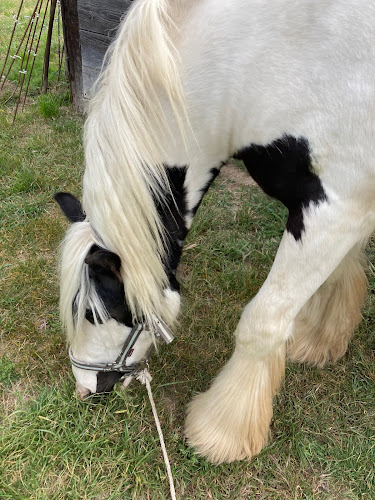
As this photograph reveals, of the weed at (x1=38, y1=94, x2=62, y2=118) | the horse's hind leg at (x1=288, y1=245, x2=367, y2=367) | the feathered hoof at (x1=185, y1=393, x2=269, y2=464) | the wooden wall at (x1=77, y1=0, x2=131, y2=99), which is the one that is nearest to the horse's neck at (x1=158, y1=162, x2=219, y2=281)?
the feathered hoof at (x1=185, y1=393, x2=269, y2=464)

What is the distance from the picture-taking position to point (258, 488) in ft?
5.30

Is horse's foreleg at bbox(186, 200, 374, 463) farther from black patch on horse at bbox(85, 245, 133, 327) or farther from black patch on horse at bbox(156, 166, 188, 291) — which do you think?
black patch on horse at bbox(85, 245, 133, 327)

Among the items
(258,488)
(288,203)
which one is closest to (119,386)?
(258,488)

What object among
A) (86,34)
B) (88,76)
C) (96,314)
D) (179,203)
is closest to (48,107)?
(88,76)

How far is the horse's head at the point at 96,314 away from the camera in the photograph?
132cm

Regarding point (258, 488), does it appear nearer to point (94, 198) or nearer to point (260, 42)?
point (94, 198)

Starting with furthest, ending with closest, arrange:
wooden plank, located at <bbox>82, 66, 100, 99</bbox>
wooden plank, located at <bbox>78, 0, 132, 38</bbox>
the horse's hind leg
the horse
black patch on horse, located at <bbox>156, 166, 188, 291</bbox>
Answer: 1. wooden plank, located at <bbox>82, 66, 100, 99</bbox>
2. wooden plank, located at <bbox>78, 0, 132, 38</bbox>
3. the horse's hind leg
4. black patch on horse, located at <bbox>156, 166, 188, 291</bbox>
5. the horse

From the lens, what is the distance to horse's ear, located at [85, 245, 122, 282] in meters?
1.22

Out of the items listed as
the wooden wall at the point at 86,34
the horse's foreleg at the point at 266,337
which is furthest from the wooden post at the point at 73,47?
the horse's foreleg at the point at 266,337

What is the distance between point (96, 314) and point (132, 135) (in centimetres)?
60

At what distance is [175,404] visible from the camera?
6.16 ft

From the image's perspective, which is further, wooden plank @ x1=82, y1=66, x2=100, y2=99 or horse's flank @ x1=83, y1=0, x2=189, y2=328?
wooden plank @ x1=82, y1=66, x2=100, y2=99

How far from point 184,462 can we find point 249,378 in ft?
1.44

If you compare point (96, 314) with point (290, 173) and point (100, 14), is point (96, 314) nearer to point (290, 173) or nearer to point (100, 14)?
point (290, 173)
